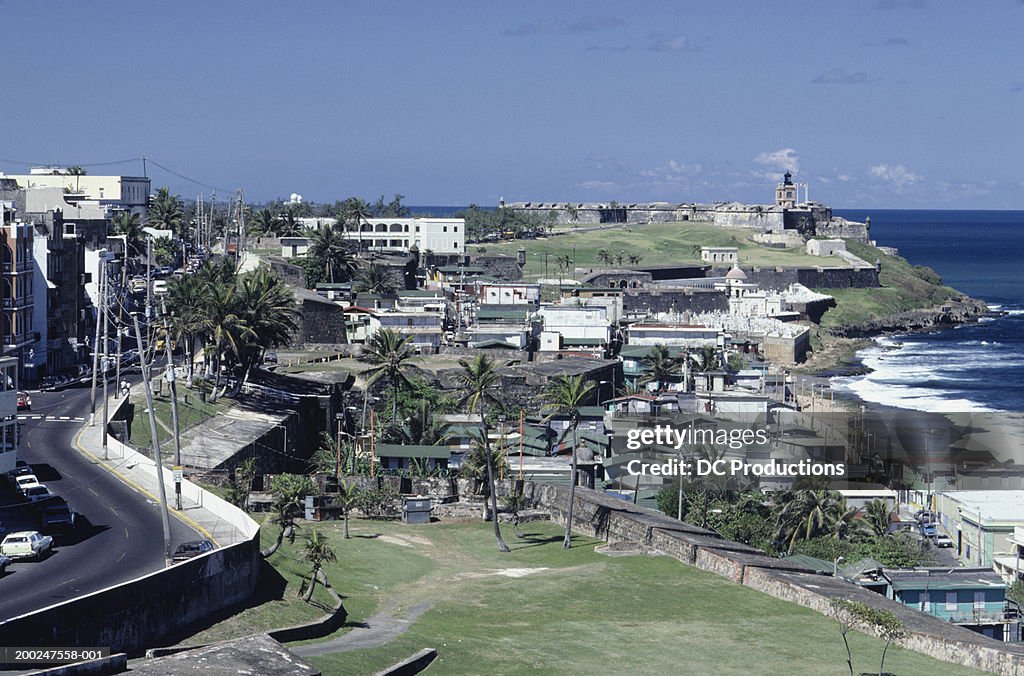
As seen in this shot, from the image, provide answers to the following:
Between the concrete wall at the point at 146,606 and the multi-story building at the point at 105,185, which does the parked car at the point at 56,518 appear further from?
the multi-story building at the point at 105,185

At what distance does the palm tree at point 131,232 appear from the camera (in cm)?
11419

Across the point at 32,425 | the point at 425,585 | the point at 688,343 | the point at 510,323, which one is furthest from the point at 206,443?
the point at 688,343

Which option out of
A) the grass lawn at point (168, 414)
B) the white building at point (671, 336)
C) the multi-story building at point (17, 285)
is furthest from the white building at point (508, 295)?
the grass lawn at point (168, 414)

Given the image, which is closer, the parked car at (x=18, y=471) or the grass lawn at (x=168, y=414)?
the parked car at (x=18, y=471)

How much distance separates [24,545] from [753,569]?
2084cm

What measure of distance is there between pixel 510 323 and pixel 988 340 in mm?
75462

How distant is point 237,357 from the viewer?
7562 centimetres

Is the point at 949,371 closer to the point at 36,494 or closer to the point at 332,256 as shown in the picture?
the point at 332,256

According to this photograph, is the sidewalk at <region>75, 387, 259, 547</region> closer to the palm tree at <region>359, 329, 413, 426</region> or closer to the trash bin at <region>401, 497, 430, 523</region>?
the trash bin at <region>401, 497, 430, 523</region>

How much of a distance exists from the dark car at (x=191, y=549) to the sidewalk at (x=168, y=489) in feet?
1.73

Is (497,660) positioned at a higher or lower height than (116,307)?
lower

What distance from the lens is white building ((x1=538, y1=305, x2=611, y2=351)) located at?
104125 mm

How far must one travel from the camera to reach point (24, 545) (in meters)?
35.4

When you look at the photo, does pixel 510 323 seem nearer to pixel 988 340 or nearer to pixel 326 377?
pixel 326 377
